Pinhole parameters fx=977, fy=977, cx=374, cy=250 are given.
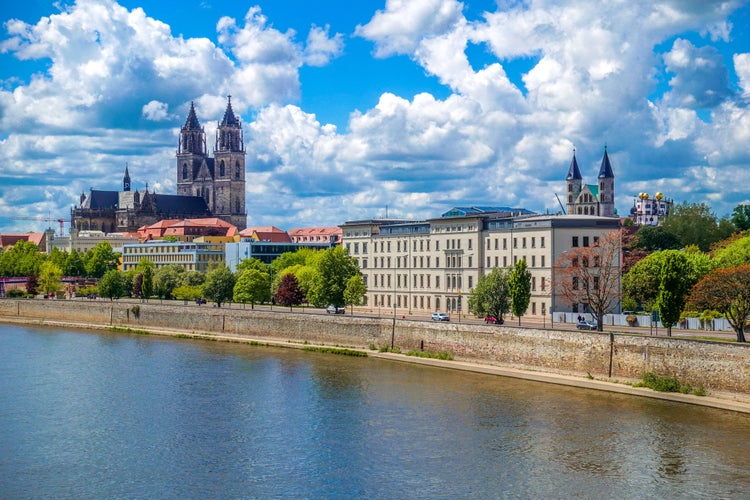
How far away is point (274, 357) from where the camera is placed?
73125mm

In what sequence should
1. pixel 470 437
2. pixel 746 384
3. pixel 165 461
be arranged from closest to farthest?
pixel 165 461 < pixel 470 437 < pixel 746 384

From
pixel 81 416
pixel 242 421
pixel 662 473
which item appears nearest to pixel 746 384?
pixel 662 473

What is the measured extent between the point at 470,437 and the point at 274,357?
31325 millimetres

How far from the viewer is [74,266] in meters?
176

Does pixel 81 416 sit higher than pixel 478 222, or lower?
lower

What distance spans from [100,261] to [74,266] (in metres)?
5.63

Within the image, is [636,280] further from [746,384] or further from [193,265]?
[193,265]

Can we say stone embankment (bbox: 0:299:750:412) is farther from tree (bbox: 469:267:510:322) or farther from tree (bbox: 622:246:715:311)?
tree (bbox: 622:246:715:311)

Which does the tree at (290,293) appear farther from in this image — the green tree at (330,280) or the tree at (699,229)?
the tree at (699,229)

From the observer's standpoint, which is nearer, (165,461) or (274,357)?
(165,461)

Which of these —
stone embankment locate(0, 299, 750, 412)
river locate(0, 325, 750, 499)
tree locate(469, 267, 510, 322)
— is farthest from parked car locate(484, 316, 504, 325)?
river locate(0, 325, 750, 499)

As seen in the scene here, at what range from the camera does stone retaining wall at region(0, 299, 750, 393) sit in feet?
164

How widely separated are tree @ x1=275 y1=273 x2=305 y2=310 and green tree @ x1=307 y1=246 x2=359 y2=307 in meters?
10.9

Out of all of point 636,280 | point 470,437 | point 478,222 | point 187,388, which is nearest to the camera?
point 470,437
